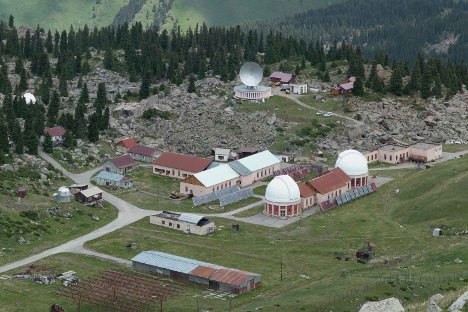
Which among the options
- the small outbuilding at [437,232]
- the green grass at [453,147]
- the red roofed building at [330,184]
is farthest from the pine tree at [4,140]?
the green grass at [453,147]

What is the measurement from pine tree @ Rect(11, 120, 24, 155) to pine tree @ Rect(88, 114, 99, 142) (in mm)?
16769

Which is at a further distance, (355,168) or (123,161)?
(123,161)

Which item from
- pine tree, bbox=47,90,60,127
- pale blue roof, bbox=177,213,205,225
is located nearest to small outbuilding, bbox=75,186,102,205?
pale blue roof, bbox=177,213,205,225

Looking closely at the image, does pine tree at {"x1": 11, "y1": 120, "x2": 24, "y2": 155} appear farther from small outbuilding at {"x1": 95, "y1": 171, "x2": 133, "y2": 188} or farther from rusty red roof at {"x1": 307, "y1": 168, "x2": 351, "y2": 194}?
rusty red roof at {"x1": 307, "y1": 168, "x2": 351, "y2": 194}

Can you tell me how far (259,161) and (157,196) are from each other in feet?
67.4

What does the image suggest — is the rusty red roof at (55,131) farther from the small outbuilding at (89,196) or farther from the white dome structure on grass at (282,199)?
the white dome structure on grass at (282,199)

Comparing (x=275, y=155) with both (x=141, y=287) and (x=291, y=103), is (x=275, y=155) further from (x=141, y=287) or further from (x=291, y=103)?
(x=141, y=287)

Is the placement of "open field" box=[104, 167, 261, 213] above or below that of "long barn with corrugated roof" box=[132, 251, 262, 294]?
above

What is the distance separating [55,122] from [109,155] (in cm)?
1374

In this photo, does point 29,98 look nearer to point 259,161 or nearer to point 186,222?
point 259,161

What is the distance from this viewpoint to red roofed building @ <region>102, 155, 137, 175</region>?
6542 inches

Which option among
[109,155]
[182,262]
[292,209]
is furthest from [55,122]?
[182,262]

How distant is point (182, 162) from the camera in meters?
168

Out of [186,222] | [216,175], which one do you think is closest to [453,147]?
[216,175]
